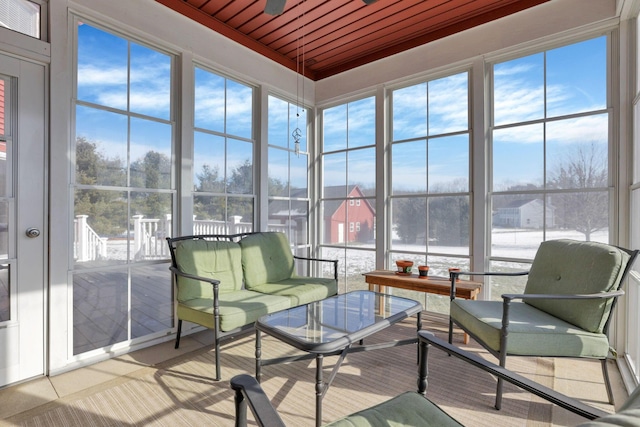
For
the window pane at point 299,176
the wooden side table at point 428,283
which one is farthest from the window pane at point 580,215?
the window pane at point 299,176

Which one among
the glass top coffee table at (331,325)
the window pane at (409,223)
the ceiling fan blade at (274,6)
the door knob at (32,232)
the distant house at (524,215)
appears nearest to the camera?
the glass top coffee table at (331,325)

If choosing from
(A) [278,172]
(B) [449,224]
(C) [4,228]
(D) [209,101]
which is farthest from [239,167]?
(B) [449,224]

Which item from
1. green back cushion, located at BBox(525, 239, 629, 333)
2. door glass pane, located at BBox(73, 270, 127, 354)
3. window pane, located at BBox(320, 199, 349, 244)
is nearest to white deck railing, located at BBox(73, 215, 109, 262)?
door glass pane, located at BBox(73, 270, 127, 354)

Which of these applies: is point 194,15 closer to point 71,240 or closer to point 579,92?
point 71,240

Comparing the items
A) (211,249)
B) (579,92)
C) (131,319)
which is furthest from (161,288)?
(579,92)

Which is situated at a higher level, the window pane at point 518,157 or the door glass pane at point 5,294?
the window pane at point 518,157

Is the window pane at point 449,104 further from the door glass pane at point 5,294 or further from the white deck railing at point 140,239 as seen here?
the door glass pane at point 5,294

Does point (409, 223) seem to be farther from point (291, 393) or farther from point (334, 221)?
point (291, 393)

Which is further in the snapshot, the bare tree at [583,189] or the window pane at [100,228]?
the bare tree at [583,189]

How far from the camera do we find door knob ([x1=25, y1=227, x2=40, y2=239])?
2201 mm

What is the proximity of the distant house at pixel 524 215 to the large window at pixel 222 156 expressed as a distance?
260cm

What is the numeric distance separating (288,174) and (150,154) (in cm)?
174

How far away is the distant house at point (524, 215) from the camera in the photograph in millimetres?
2898

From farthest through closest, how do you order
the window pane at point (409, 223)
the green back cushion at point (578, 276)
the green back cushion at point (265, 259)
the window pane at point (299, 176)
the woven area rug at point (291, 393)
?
1. the window pane at point (299, 176)
2. the window pane at point (409, 223)
3. the green back cushion at point (265, 259)
4. the green back cushion at point (578, 276)
5. the woven area rug at point (291, 393)
